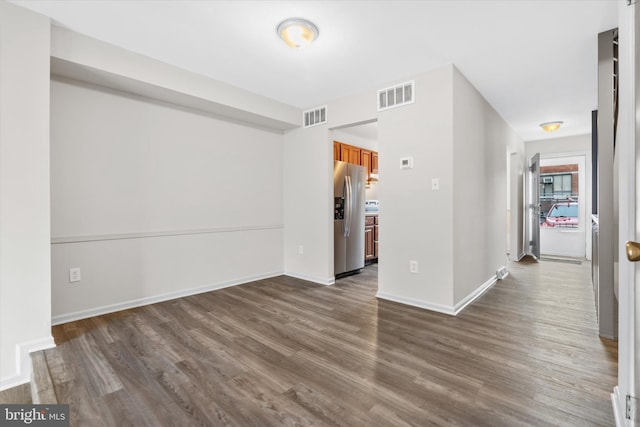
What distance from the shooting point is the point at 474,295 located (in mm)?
3471

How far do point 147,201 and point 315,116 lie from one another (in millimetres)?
2456

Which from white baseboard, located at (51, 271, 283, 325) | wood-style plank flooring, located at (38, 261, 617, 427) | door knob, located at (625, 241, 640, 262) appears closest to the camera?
door knob, located at (625, 241, 640, 262)

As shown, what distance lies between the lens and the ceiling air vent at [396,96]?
10.6ft

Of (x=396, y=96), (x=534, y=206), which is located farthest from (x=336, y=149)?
(x=534, y=206)

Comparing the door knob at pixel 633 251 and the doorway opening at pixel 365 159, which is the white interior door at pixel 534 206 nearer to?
the doorway opening at pixel 365 159

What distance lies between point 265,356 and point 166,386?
648mm

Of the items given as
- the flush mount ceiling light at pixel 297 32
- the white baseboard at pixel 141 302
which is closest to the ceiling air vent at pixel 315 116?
the flush mount ceiling light at pixel 297 32

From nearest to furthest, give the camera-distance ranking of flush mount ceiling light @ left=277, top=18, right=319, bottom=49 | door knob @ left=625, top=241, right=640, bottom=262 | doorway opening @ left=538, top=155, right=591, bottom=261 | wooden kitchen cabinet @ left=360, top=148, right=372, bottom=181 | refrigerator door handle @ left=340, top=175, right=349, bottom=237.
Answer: door knob @ left=625, top=241, right=640, bottom=262, flush mount ceiling light @ left=277, top=18, right=319, bottom=49, refrigerator door handle @ left=340, top=175, right=349, bottom=237, wooden kitchen cabinet @ left=360, top=148, right=372, bottom=181, doorway opening @ left=538, top=155, right=591, bottom=261

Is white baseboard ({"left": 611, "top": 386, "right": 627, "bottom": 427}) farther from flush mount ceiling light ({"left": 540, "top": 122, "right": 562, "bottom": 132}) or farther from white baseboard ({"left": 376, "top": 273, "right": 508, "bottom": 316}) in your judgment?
flush mount ceiling light ({"left": 540, "top": 122, "right": 562, "bottom": 132})

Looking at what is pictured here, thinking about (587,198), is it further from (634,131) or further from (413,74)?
(634,131)

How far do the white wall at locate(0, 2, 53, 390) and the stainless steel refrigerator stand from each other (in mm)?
3104

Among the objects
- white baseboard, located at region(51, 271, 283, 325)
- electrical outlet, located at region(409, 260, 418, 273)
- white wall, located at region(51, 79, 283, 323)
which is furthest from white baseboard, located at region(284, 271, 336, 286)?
electrical outlet, located at region(409, 260, 418, 273)

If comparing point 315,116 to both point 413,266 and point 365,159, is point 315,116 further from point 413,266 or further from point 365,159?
point 413,266

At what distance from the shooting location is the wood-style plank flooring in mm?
1556
